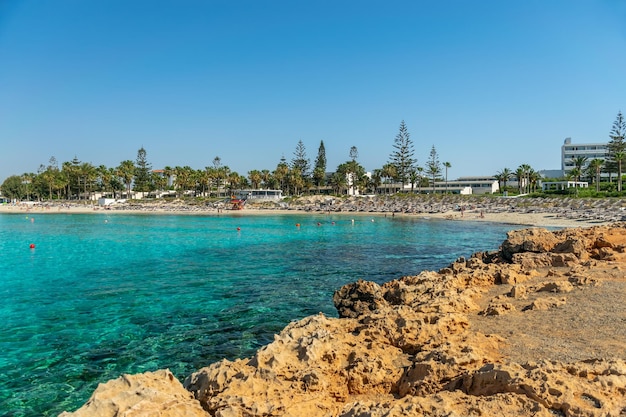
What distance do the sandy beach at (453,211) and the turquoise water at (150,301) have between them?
22.5 metres

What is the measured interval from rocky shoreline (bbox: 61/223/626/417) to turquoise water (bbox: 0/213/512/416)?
9.31 feet

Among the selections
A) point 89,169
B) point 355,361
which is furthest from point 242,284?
point 89,169

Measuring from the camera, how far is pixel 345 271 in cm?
1647

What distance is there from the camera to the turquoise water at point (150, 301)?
7344mm

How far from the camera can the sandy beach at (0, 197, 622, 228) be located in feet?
134

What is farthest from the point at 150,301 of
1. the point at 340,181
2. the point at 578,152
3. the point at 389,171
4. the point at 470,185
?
the point at 578,152

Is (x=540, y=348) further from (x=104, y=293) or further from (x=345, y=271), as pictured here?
(x=104, y=293)

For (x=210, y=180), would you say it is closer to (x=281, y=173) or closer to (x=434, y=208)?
(x=281, y=173)

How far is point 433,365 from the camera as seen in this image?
449cm

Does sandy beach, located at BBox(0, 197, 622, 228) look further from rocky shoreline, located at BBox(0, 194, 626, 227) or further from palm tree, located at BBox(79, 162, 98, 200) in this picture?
palm tree, located at BBox(79, 162, 98, 200)

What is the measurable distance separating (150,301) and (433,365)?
9.90m

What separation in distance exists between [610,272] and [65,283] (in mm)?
17113

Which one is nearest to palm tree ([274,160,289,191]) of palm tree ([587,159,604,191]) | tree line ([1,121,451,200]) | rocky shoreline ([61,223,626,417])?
tree line ([1,121,451,200])

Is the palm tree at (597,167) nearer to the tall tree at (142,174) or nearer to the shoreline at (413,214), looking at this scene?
the shoreline at (413,214)
